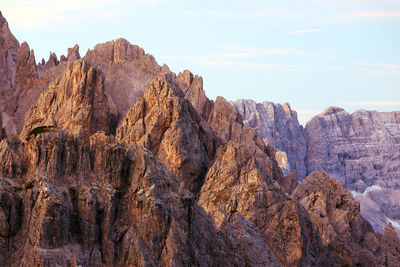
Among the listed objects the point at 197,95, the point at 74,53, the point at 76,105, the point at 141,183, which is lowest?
the point at 141,183

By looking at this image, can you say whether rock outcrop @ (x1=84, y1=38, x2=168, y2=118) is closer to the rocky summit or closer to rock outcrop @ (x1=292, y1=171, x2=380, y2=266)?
the rocky summit

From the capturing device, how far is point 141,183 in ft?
158

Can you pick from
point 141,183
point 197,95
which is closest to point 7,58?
point 197,95

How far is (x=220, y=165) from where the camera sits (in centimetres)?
9812

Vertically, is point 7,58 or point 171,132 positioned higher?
point 7,58

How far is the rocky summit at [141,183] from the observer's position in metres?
43.4

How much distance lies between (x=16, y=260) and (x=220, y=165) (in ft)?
190

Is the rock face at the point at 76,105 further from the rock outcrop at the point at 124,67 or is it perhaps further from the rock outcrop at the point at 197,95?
the rock outcrop at the point at 197,95

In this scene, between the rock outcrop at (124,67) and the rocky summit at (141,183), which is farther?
the rock outcrop at (124,67)

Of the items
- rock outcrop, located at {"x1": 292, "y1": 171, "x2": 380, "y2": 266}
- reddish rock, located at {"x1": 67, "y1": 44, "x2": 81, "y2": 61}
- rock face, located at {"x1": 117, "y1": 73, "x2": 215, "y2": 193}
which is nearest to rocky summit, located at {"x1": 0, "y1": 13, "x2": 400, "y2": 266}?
rock face, located at {"x1": 117, "y1": 73, "x2": 215, "y2": 193}

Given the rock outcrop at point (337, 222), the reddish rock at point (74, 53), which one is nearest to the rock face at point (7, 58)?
the reddish rock at point (74, 53)

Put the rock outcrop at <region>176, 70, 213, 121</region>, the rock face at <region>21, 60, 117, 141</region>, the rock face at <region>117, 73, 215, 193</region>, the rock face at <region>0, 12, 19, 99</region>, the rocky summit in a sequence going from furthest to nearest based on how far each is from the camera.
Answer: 1. the rock outcrop at <region>176, 70, 213, 121</region>
2. the rock face at <region>0, 12, 19, 99</region>
3. the rock face at <region>21, 60, 117, 141</region>
4. the rock face at <region>117, 73, 215, 193</region>
5. the rocky summit

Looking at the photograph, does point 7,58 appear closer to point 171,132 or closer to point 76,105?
point 76,105

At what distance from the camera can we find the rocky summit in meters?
43.4
